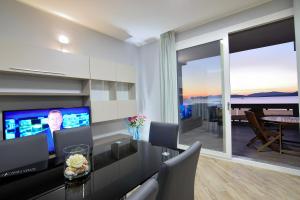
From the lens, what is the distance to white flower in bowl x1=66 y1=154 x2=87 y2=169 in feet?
3.32

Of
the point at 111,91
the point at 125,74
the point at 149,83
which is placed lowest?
the point at 111,91

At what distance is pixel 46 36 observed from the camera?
2488mm

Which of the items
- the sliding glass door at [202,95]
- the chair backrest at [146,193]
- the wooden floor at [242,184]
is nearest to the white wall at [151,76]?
the sliding glass door at [202,95]

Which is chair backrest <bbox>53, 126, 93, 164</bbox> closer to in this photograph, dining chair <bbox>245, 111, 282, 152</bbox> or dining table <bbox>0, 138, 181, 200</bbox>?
dining table <bbox>0, 138, 181, 200</bbox>

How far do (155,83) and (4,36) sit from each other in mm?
2853

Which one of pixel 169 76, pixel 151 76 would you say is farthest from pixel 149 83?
pixel 169 76

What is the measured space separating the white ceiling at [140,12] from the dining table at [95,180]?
2200 mm

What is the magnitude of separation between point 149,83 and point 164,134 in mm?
2222

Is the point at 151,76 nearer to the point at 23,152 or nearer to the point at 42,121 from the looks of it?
the point at 42,121

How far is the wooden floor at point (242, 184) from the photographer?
1889 millimetres

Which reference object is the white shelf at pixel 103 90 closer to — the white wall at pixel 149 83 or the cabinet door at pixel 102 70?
the cabinet door at pixel 102 70

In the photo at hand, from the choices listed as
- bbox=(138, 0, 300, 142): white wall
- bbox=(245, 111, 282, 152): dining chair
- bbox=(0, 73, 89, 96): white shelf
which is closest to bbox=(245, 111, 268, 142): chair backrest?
bbox=(245, 111, 282, 152): dining chair

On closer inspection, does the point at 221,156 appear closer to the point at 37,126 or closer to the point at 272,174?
the point at 272,174

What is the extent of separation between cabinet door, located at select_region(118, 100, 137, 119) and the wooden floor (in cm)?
178
